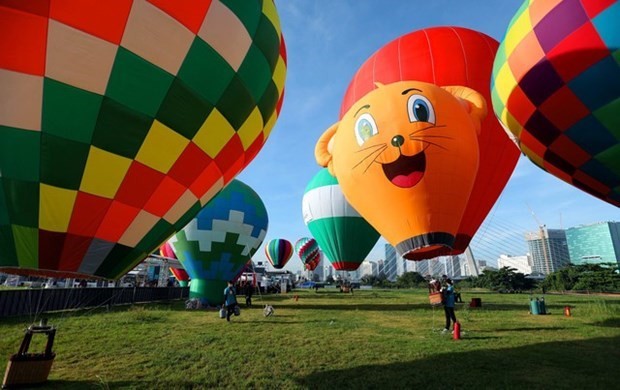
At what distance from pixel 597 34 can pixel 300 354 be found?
7648 millimetres

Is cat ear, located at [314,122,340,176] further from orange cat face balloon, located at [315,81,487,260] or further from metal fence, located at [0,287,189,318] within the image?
metal fence, located at [0,287,189,318]

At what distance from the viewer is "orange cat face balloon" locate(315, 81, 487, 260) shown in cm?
827

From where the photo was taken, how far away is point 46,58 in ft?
13.1

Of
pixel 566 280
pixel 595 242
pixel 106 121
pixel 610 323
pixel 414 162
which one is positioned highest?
pixel 595 242

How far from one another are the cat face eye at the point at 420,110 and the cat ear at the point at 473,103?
1732mm

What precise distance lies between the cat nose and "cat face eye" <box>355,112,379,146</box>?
0.49m

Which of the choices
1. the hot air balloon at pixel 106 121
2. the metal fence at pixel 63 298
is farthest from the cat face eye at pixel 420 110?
the metal fence at pixel 63 298

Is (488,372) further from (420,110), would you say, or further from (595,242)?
(595,242)

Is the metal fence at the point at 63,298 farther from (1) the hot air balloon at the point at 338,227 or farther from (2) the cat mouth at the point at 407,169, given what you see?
(1) the hot air balloon at the point at 338,227

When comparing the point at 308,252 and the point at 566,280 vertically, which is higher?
the point at 308,252

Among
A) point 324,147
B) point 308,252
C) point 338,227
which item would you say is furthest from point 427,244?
point 308,252

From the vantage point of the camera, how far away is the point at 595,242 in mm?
131875

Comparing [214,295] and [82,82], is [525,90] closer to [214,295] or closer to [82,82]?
[82,82]

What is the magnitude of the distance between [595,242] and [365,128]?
163447mm
